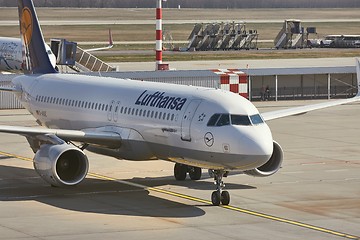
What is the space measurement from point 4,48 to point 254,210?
6142 centimetres

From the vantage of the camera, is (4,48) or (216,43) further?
(216,43)

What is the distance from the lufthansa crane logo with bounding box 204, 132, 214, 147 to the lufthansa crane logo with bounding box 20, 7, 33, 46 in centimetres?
1637

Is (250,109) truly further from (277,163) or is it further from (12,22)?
(12,22)

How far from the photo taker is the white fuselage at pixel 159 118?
33281 mm

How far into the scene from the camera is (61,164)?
1437 inches

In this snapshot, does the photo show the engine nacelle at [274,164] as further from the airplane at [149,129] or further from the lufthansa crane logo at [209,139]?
the lufthansa crane logo at [209,139]

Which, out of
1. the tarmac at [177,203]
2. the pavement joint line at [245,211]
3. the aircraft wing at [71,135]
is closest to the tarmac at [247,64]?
the tarmac at [177,203]

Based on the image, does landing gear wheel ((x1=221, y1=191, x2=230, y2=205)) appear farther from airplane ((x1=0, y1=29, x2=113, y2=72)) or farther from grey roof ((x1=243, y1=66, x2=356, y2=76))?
airplane ((x1=0, y1=29, x2=113, y2=72))

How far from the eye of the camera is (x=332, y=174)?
41.3 m

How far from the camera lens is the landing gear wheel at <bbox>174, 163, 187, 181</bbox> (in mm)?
39469

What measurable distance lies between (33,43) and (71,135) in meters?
11.0

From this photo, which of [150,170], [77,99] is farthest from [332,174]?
[77,99]

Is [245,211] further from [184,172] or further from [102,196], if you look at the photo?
[184,172]

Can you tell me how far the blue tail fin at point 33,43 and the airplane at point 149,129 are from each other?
7.16 ft
